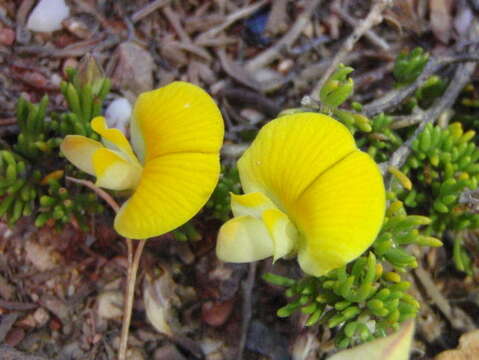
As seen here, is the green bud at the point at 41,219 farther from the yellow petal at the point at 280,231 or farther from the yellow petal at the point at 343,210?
the yellow petal at the point at 343,210

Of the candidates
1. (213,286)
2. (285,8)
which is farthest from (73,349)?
(285,8)

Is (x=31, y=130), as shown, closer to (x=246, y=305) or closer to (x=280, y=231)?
(x=246, y=305)

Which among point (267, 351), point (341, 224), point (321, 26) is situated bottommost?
point (267, 351)

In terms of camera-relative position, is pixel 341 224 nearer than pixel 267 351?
Yes

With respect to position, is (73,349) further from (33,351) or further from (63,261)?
(63,261)

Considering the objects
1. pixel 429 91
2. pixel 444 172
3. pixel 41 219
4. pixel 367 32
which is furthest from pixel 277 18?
pixel 41 219

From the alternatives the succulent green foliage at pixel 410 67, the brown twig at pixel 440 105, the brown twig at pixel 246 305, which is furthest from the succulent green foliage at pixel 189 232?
the succulent green foliage at pixel 410 67
